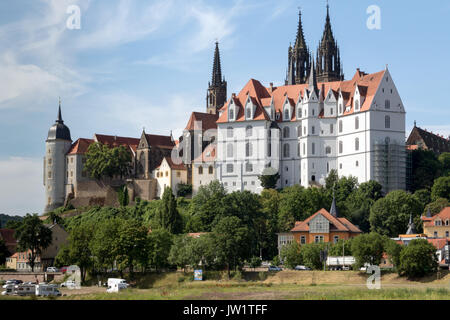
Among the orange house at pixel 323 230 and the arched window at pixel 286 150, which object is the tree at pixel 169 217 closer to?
the orange house at pixel 323 230

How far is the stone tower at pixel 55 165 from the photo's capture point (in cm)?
14912

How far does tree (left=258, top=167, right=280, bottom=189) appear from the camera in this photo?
443 ft

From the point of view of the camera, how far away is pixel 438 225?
365 feet

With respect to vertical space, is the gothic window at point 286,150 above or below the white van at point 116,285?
above

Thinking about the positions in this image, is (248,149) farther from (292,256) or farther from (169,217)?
(292,256)

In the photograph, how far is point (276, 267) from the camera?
101125mm

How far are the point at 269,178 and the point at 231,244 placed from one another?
38.1 m

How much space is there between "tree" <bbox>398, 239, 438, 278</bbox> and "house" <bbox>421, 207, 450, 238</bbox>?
2203 cm

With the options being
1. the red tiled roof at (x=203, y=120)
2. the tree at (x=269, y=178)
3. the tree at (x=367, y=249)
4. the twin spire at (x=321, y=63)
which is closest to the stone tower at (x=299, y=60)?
the twin spire at (x=321, y=63)

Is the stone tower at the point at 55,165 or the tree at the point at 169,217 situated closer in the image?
the tree at the point at 169,217

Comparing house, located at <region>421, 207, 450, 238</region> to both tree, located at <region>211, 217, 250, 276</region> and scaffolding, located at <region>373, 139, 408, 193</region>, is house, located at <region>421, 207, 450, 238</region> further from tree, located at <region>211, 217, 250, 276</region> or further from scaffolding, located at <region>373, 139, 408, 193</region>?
tree, located at <region>211, 217, 250, 276</region>

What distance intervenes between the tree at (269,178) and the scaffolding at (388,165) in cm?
1551
